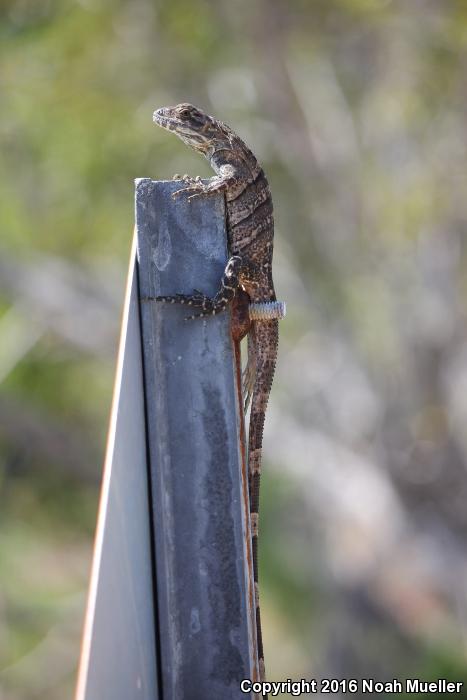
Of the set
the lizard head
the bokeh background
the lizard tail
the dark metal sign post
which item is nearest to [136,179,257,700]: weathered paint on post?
the dark metal sign post

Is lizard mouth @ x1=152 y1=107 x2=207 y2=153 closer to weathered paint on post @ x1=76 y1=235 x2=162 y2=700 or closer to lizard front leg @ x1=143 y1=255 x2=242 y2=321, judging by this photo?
lizard front leg @ x1=143 y1=255 x2=242 y2=321

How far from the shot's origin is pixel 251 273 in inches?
157

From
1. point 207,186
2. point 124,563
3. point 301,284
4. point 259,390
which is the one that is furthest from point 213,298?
point 301,284

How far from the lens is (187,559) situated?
3.31 metres

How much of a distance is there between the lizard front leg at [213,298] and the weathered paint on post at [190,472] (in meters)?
0.03

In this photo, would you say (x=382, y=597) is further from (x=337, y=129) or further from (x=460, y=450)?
(x=337, y=129)

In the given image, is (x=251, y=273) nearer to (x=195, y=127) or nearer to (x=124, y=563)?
(x=195, y=127)

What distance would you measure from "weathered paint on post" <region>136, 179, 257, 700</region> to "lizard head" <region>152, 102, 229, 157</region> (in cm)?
132

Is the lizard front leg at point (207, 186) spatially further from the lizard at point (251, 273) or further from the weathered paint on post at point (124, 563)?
the weathered paint on post at point (124, 563)

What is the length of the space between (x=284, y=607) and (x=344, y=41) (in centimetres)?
962

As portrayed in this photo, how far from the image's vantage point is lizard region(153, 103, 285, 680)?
3576mm

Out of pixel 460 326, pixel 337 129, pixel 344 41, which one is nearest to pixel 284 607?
pixel 460 326

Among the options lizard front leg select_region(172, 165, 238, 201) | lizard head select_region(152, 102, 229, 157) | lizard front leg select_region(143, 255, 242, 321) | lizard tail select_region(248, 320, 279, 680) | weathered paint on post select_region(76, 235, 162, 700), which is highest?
lizard head select_region(152, 102, 229, 157)

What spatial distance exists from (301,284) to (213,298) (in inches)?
541
